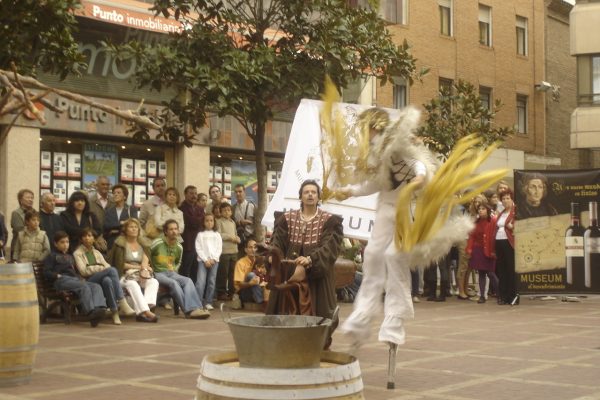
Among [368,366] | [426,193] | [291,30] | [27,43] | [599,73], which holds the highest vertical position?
[599,73]

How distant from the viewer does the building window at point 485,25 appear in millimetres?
36463

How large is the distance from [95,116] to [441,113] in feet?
24.1

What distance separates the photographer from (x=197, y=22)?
17.7 m

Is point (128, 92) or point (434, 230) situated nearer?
point (434, 230)

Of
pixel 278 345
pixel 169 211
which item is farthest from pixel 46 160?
pixel 278 345

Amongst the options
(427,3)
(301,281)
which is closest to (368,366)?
(301,281)

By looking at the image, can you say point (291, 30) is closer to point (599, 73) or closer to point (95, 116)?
point (95, 116)

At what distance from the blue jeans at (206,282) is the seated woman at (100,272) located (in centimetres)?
177

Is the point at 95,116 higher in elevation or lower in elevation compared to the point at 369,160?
higher

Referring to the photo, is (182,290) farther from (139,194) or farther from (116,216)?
(139,194)

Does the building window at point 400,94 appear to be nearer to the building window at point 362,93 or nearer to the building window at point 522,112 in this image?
the building window at point 362,93

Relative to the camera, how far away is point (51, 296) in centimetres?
1453

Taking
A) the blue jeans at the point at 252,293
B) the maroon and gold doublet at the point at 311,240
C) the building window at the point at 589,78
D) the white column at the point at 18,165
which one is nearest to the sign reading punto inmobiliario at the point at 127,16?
the white column at the point at 18,165

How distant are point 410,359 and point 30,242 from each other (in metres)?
6.26
